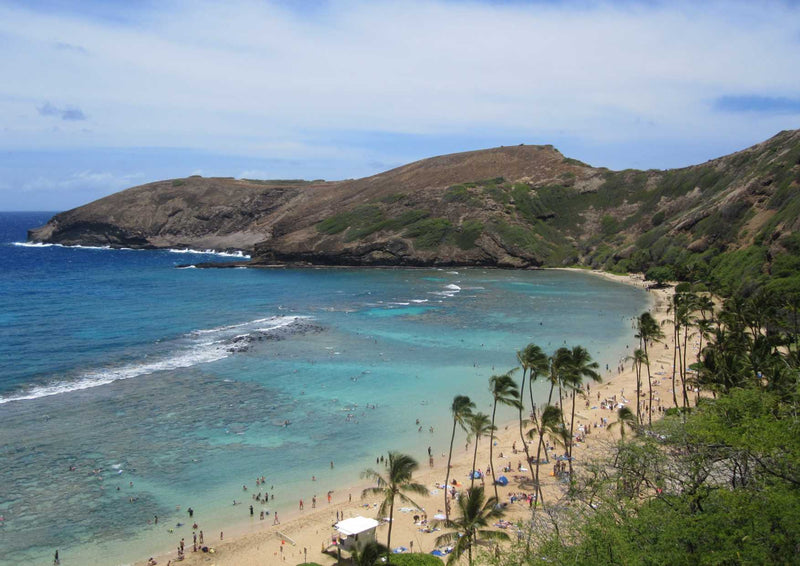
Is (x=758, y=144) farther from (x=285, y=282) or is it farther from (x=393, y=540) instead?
(x=393, y=540)

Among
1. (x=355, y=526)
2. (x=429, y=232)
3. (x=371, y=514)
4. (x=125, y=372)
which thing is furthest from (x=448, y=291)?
(x=355, y=526)

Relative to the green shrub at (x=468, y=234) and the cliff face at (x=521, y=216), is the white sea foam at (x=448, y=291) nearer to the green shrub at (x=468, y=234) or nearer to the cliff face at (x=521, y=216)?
the cliff face at (x=521, y=216)

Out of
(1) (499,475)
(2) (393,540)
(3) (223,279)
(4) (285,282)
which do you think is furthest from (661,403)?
(3) (223,279)

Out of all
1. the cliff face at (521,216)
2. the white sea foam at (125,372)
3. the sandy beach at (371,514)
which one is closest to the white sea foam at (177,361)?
the white sea foam at (125,372)

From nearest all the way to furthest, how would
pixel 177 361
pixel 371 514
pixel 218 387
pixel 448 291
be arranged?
1. pixel 371 514
2. pixel 218 387
3. pixel 177 361
4. pixel 448 291

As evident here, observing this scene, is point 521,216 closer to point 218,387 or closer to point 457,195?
point 457,195

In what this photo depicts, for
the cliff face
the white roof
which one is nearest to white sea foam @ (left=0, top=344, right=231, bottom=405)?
the white roof

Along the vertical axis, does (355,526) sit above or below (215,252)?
below
